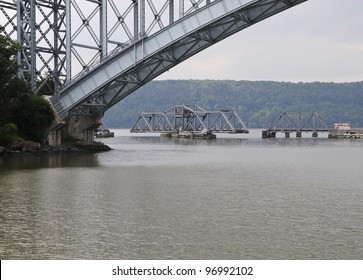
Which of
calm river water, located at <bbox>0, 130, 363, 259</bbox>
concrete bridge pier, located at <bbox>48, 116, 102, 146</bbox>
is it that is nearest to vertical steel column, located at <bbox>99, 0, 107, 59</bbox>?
concrete bridge pier, located at <bbox>48, 116, 102, 146</bbox>

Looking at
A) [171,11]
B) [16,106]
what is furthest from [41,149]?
[171,11]

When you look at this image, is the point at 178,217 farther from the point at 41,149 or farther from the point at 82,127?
the point at 82,127

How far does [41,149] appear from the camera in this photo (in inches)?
1860

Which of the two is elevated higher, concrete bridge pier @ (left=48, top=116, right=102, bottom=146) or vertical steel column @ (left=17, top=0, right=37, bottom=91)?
vertical steel column @ (left=17, top=0, right=37, bottom=91)

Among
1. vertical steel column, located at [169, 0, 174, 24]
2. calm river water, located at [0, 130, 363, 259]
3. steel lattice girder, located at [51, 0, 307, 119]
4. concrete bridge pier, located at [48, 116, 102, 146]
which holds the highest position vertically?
vertical steel column, located at [169, 0, 174, 24]

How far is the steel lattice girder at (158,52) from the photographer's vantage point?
132ft

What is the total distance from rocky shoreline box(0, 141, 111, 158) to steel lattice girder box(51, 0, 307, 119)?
2.98m

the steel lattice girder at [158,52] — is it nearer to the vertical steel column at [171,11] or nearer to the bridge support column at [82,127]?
the vertical steel column at [171,11]

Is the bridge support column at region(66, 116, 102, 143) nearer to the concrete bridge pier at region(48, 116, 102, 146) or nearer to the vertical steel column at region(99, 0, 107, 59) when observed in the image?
the concrete bridge pier at region(48, 116, 102, 146)

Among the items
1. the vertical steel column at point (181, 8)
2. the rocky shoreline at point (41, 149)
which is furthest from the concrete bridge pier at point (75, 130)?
the vertical steel column at point (181, 8)

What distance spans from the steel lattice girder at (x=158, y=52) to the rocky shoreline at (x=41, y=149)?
9.78 feet

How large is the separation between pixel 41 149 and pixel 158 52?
13.0m

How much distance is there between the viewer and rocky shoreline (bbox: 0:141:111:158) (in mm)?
43394
